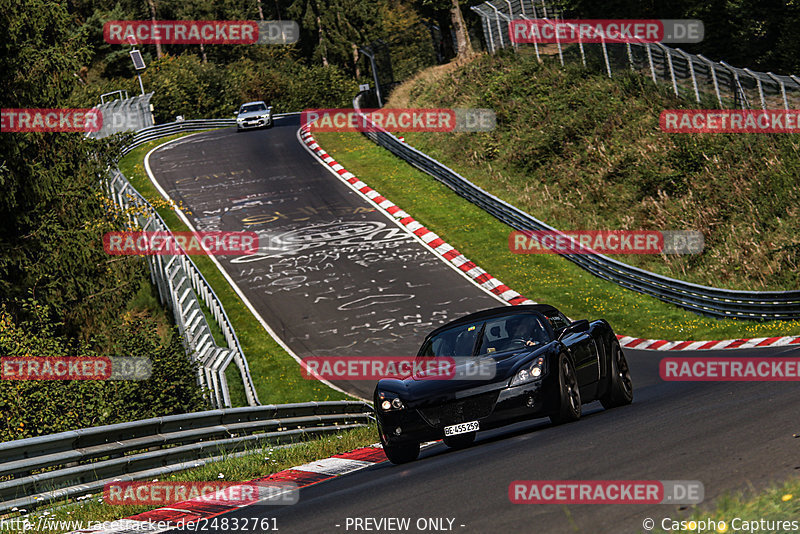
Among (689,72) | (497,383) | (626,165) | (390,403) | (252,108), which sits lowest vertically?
(626,165)

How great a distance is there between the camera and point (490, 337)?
1082 centimetres

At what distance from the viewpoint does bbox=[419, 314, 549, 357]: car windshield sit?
10.6 meters

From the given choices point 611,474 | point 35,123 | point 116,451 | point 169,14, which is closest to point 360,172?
point 35,123

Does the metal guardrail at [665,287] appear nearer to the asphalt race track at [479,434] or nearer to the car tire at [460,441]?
the asphalt race track at [479,434]

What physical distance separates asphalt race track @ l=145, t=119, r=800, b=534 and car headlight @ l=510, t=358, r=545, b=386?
57 cm

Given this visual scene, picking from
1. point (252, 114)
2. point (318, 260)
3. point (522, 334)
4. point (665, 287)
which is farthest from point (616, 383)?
point (252, 114)
